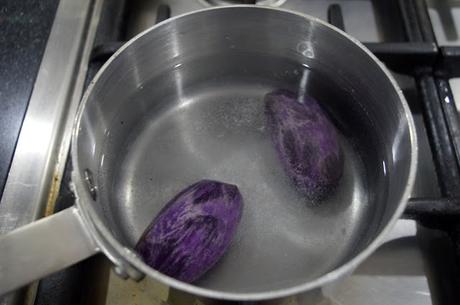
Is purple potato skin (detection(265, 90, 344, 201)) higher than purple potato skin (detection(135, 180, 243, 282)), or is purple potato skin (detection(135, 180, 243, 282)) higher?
purple potato skin (detection(265, 90, 344, 201))

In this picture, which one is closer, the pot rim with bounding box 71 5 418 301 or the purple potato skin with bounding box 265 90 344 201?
the pot rim with bounding box 71 5 418 301

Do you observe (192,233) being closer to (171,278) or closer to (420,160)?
(171,278)

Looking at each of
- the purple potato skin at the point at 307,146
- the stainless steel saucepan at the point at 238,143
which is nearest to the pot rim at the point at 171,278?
the stainless steel saucepan at the point at 238,143

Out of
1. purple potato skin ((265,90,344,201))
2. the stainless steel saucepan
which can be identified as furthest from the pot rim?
purple potato skin ((265,90,344,201))

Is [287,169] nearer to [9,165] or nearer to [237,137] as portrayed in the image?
[237,137]

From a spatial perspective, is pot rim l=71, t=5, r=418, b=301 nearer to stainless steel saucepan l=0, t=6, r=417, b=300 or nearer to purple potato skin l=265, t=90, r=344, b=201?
stainless steel saucepan l=0, t=6, r=417, b=300
